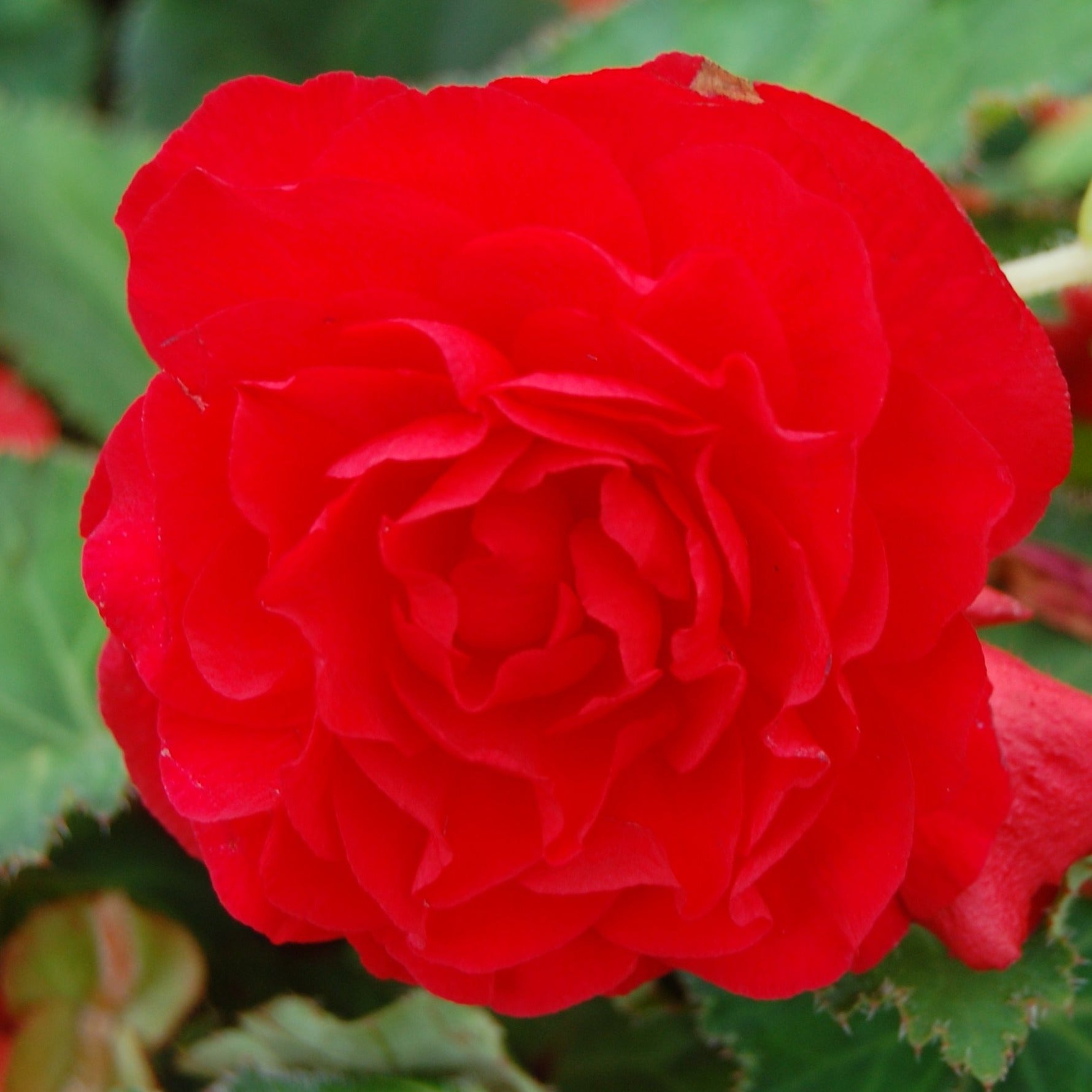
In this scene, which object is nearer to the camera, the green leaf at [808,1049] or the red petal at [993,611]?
the red petal at [993,611]

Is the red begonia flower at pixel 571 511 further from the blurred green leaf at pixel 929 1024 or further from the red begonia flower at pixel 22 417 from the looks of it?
the red begonia flower at pixel 22 417

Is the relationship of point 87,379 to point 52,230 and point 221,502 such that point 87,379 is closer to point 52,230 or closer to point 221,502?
point 52,230

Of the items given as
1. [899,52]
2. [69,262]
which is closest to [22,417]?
[69,262]

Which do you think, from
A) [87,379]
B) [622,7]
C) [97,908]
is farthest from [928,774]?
[87,379]

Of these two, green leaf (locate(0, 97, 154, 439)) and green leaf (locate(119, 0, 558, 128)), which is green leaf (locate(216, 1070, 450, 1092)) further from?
green leaf (locate(119, 0, 558, 128))

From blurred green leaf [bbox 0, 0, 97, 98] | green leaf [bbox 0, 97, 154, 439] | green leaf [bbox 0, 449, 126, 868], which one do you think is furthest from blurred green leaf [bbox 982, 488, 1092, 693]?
blurred green leaf [bbox 0, 0, 97, 98]

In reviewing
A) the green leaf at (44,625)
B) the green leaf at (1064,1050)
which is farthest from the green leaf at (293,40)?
the green leaf at (1064,1050)
